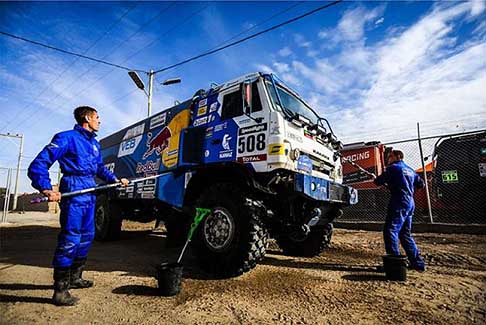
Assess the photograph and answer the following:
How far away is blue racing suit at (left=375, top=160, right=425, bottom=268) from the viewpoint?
3822 mm

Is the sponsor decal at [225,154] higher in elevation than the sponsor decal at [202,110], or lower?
lower

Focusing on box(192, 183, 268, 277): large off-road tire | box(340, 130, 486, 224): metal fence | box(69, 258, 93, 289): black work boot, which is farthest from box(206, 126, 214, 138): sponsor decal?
box(340, 130, 486, 224): metal fence

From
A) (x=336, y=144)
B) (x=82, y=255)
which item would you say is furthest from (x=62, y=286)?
(x=336, y=144)

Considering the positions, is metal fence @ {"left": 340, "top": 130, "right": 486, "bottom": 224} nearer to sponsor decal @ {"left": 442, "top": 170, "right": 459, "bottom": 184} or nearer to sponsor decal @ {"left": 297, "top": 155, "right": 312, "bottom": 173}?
sponsor decal @ {"left": 442, "top": 170, "right": 459, "bottom": 184}

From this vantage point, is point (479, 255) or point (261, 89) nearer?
point (261, 89)

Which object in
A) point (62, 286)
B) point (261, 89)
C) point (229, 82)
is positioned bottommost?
point (62, 286)

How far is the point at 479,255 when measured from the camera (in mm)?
4461

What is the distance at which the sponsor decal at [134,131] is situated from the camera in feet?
20.5

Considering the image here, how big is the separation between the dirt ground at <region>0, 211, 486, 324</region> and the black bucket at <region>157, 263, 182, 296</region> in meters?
0.08

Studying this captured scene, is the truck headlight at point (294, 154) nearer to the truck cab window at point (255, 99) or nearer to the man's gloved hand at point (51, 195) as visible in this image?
the truck cab window at point (255, 99)

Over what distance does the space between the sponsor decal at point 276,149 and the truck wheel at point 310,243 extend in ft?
6.25

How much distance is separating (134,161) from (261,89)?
3.80 metres

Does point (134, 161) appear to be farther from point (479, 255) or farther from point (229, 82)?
point (479, 255)

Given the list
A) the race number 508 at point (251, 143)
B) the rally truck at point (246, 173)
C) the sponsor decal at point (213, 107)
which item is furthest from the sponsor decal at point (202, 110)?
the race number 508 at point (251, 143)
